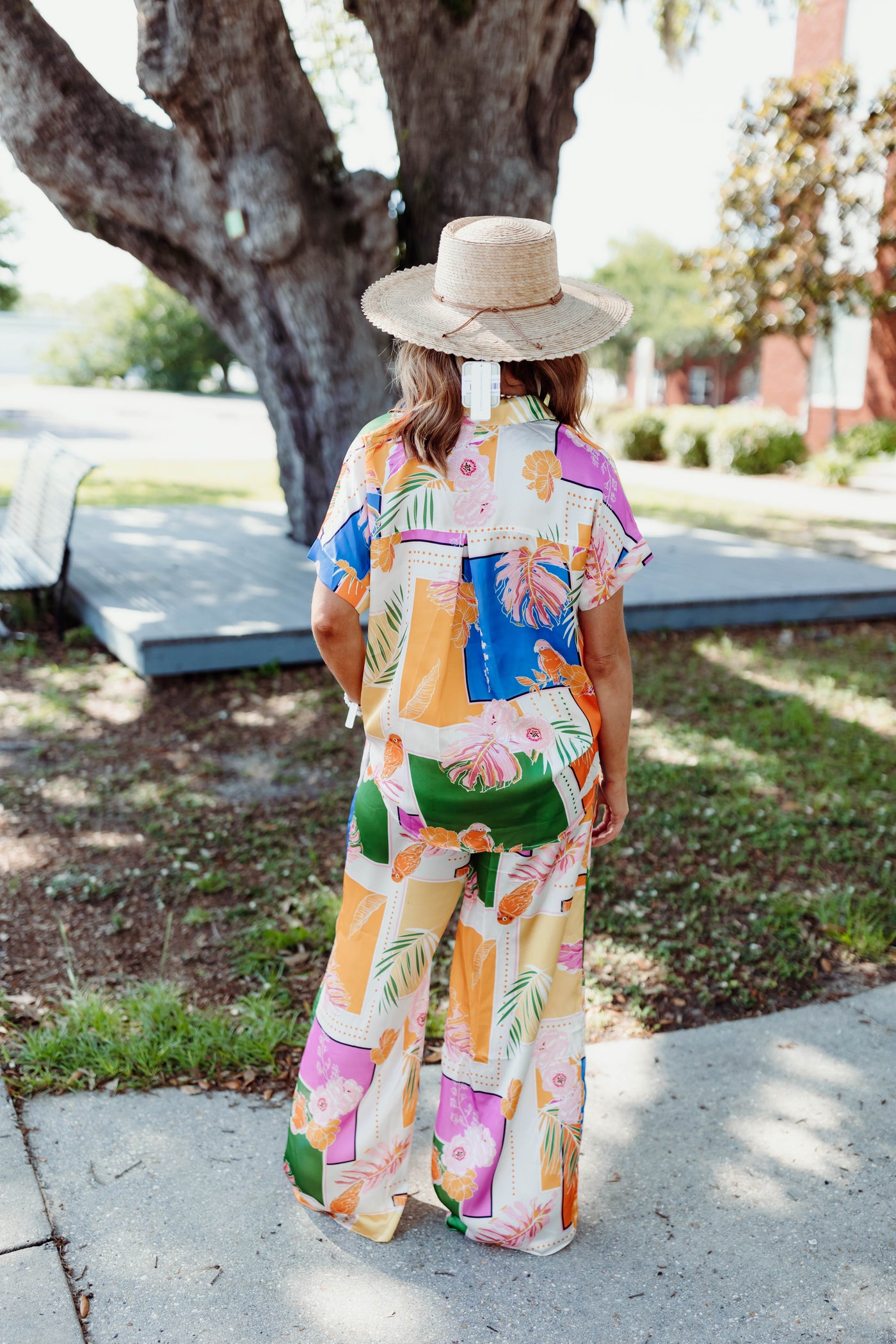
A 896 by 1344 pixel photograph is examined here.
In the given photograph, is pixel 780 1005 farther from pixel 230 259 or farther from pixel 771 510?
pixel 771 510

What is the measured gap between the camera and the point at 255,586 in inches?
280

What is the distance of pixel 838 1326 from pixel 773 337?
20905 millimetres

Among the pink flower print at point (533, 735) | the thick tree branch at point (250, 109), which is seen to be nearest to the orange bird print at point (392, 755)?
the pink flower print at point (533, 735)

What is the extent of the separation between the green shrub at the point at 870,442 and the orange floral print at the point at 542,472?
54.7 feet

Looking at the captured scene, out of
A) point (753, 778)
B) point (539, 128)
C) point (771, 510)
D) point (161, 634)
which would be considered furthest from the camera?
point (771, 510)

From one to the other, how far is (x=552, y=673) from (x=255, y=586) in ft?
17.4

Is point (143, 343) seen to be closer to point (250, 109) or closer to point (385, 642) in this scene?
point (250, 109)

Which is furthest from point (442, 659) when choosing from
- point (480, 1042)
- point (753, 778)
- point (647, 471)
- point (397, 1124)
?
point (647, 471)

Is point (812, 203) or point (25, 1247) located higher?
point (812, 203)

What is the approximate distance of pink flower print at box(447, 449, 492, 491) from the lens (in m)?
1.93

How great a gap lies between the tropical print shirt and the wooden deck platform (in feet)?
13.0

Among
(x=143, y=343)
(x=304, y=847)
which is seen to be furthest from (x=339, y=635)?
(x=143, y=343)

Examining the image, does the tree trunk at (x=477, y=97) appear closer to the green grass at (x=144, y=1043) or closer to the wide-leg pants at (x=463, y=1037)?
the green grass at (x=144, y=1043)

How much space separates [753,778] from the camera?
4.99 metres
